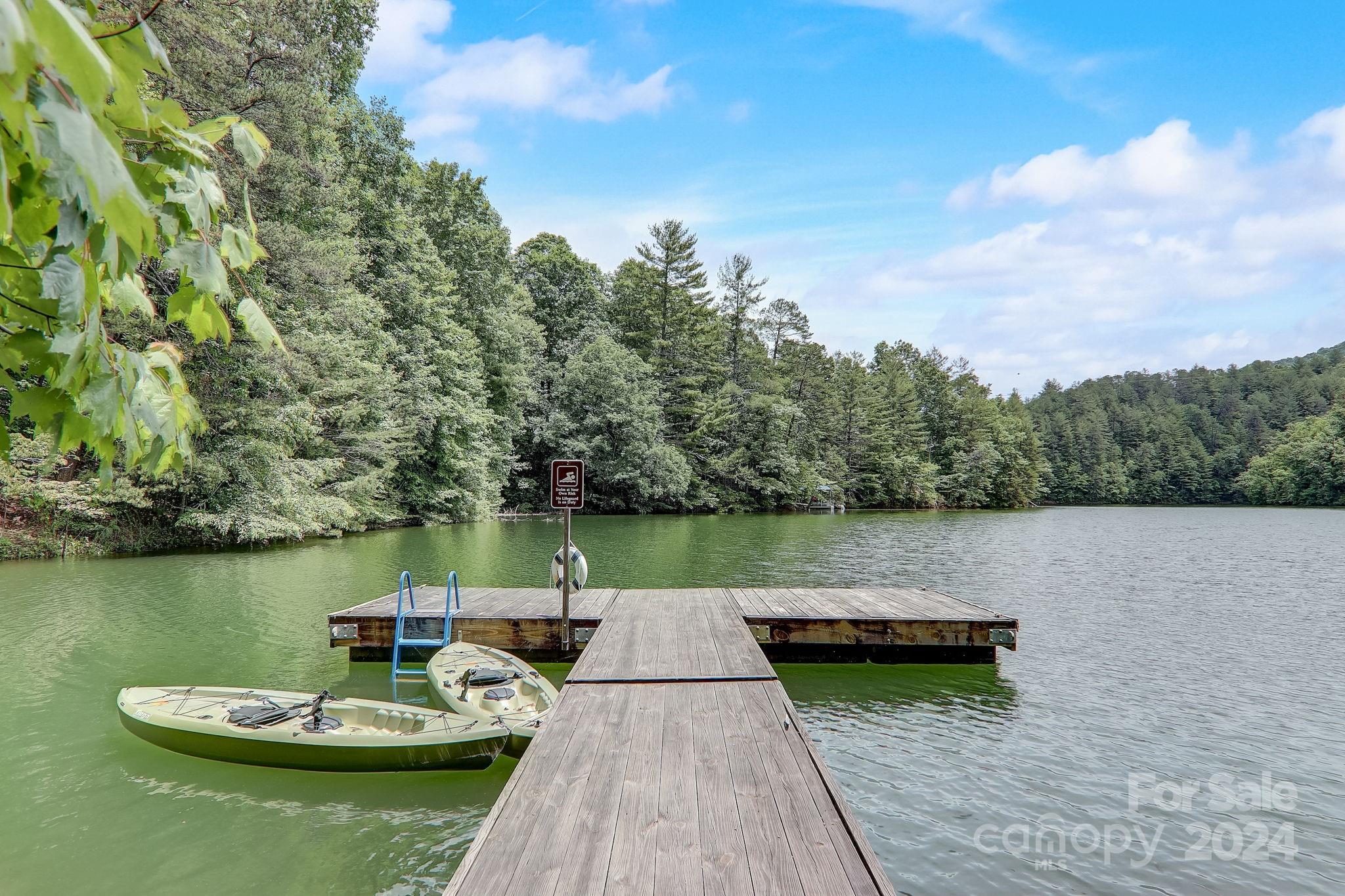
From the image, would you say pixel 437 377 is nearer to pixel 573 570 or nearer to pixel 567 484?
pixel 573 570

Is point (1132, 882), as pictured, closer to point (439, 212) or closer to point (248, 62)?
point (248, 62)

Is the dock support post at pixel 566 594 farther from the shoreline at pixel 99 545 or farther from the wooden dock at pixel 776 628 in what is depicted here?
the shoreline at pixel 99 545

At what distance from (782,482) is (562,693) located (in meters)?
41.8

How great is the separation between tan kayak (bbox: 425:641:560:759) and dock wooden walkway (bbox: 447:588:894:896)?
2.27ft

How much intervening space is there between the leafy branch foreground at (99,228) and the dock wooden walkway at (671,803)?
2270mm

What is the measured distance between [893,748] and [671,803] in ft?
12.8

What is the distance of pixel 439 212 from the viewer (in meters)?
35.9

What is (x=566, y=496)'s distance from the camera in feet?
26.3

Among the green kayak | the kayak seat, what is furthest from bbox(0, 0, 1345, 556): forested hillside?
the kayak seat

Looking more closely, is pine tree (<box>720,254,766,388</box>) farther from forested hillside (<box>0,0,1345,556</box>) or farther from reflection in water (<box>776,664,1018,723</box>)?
reflection in water (<box>776,664,1018,723</box>)

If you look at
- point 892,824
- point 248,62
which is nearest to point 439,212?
point 248,62

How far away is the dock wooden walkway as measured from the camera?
2850mm

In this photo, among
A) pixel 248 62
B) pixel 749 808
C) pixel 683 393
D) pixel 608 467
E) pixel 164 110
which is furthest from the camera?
pixel 683 393

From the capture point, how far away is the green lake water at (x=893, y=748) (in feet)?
15.4
